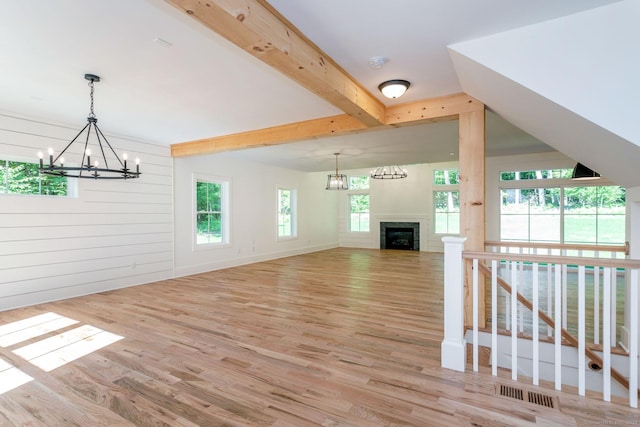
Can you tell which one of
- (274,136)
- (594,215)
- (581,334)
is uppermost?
(274,136)

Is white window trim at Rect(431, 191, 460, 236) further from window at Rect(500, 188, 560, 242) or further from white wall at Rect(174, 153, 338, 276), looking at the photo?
white wall at Rect(174, 153, 338, 276)

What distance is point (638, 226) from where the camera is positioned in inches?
123

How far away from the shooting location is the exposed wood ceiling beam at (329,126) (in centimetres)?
344

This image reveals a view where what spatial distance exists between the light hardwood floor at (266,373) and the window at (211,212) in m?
2.38

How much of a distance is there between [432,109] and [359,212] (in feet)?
26.4

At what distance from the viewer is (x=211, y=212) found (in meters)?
7.04

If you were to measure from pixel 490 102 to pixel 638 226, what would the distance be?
1.92 meters

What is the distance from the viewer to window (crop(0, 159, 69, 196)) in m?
4.15

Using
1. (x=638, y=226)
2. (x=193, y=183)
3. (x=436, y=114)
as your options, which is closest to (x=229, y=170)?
(x=193, y=183)

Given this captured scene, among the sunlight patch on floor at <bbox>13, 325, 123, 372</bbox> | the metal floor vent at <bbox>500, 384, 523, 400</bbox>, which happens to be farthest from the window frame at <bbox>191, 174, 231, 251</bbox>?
the metal floor vent at <bbox>500, 384, 523, 400</bbox>

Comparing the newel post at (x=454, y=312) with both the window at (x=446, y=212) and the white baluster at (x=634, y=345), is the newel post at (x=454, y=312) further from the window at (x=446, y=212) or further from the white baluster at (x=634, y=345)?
the window at (x=446, y=212)

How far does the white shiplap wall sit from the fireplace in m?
7.02

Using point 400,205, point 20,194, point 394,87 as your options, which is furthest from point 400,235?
point 20,194

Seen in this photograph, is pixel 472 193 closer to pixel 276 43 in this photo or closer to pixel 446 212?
pixel 276 43
